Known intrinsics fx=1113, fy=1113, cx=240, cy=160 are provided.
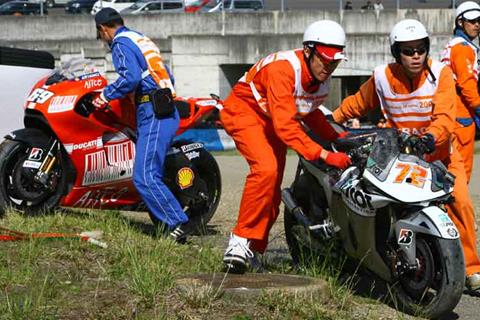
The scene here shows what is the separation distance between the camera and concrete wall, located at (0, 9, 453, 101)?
3088 cm

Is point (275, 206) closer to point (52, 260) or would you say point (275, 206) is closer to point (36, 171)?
point (52, 260)

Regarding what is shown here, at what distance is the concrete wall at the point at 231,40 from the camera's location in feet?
101

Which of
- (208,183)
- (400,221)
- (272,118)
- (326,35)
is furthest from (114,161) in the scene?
(400,221)

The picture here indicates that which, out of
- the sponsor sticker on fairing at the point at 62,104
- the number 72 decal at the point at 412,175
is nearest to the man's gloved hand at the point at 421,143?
the number 72 decal at the point at 412,175

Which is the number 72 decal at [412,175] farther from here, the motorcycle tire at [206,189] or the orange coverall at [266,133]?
the motorcycle tire at [206,189]

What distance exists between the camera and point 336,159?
20.4ft

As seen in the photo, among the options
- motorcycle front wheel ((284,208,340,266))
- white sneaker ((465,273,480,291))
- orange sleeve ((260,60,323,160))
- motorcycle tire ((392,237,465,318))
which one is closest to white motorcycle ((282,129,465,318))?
motorcycle tire ((392,237,465,318))

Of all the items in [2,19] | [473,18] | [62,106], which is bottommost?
[2,19]

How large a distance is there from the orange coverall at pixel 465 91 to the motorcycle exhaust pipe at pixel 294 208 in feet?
4.30

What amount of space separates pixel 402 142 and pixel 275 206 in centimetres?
113

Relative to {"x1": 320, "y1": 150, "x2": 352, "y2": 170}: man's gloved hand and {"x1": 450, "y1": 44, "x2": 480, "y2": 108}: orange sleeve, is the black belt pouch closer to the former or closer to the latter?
{"x1": 450, "y1": 44, "x2": 480, "y2": 108}: orange sleeve

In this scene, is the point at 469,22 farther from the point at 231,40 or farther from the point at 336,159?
the point at 231,40

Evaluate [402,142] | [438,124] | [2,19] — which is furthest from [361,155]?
[2,19]

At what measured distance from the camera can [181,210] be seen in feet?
27.2
